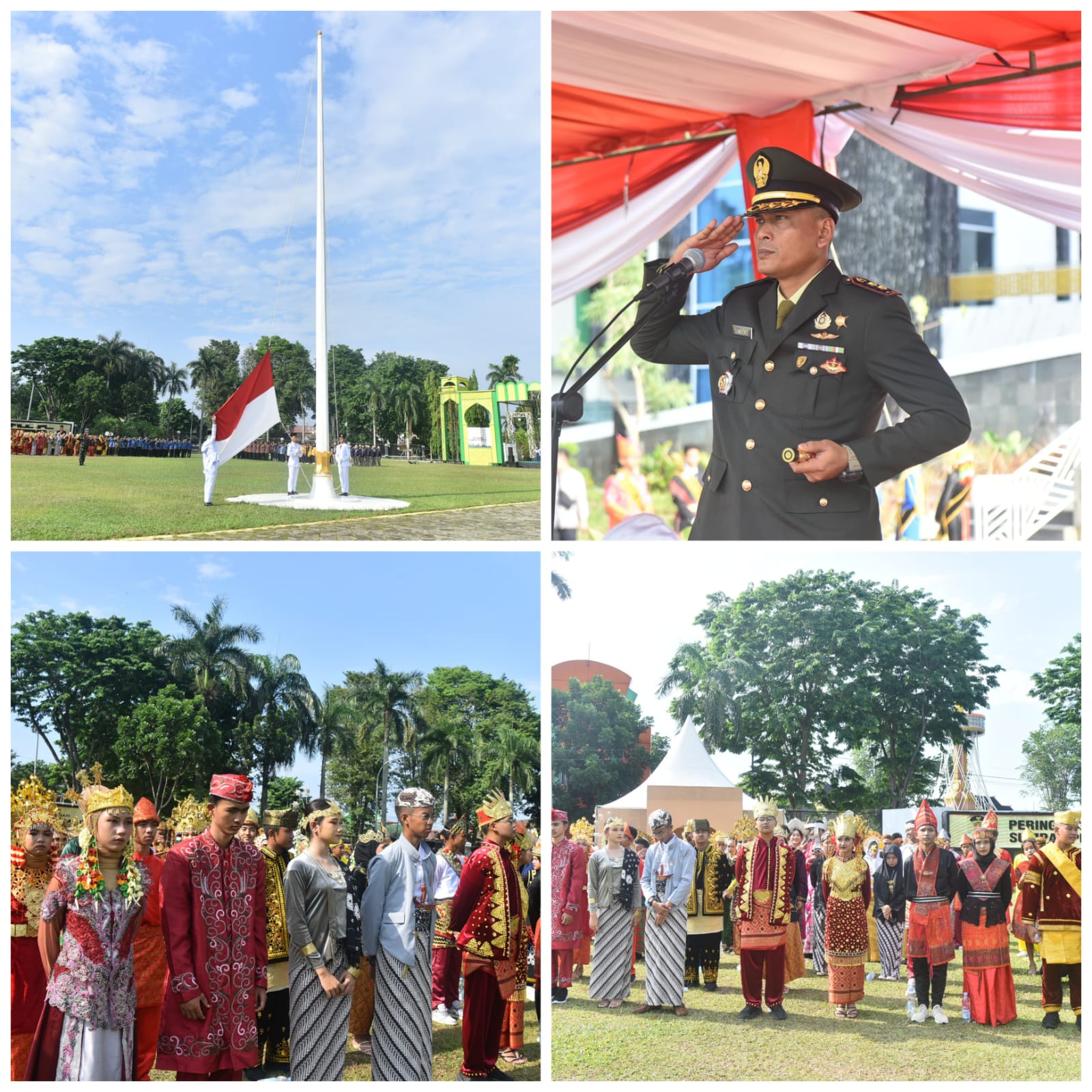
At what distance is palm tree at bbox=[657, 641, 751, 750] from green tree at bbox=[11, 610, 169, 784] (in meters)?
1.97

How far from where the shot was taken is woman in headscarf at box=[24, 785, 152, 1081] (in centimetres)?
372

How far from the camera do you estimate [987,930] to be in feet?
16.4

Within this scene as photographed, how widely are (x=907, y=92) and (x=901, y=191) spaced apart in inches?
64.5

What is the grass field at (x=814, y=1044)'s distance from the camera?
4422 millimetres

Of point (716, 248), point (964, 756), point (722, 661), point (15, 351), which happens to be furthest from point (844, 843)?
point (15, 351)

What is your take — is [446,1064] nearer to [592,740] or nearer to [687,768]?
[592,740]

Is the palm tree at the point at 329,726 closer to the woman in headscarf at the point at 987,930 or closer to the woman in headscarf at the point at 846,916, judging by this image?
the woman in headscarf at the point at 846,916

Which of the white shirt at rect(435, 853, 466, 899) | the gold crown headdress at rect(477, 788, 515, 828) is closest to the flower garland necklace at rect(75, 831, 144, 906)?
the gold crown headdress at rect(477, 788, 515, 828)

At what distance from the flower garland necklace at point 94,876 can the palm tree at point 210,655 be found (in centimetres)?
98

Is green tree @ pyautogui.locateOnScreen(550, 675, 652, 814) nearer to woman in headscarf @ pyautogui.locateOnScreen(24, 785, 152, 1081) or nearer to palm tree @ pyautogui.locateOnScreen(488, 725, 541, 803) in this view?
palm tree @ pyautogui.locateOnScreen(488, 725, 541, 803)

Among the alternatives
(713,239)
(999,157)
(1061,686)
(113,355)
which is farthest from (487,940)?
(999,157)

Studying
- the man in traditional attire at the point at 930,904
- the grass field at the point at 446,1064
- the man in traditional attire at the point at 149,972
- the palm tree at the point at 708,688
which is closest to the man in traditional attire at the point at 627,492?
the palm tree at the point at 708,688

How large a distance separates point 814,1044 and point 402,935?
5.39 ft

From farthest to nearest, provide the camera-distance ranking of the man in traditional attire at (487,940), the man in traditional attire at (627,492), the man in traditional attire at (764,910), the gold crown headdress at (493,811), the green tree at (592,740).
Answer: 1. the man in traditional attire at (627,492)
2. the man in traditional attire at (764,910)
3. the green tree at (592,740)
4. the gold crown headdress at (493,811)
5. the man in traditional attire at (487,940)
